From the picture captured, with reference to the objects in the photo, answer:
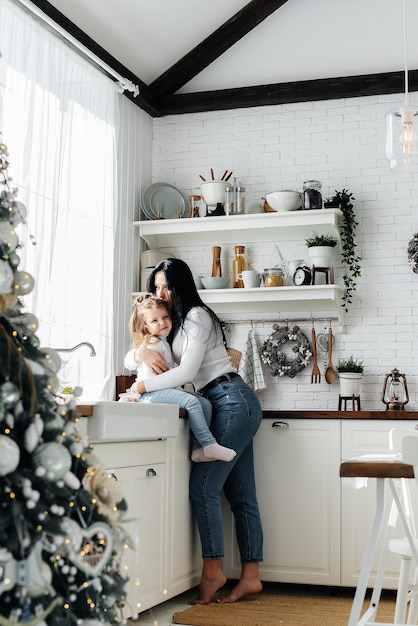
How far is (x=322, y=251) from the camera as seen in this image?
5.09 m

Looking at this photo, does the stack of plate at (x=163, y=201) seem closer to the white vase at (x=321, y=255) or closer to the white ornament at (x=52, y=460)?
the white vase at (x=321, y=255)

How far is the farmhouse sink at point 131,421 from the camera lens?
3154 mm

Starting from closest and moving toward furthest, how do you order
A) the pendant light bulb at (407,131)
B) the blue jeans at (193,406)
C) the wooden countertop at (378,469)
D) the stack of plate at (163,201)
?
1. the wooden countertop at (378,469)
2. the pendant light bulb at (407,131)
3. the blue jeans at (193,406)
4. the stack of plate at (163,201)

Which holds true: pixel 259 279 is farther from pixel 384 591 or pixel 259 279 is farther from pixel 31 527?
pixel 31 527

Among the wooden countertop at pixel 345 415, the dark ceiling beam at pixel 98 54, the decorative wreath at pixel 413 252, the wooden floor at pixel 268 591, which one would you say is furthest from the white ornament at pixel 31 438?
the decorative wreath at pixel 413 252

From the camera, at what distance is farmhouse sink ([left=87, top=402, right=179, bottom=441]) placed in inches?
124

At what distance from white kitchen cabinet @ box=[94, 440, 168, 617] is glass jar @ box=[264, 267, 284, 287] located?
1540mm

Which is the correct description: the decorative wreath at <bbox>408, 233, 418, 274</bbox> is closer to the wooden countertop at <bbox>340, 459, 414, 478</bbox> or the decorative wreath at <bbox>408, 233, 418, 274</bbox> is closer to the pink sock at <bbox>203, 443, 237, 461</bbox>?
the pink sock at <bbox>203, 443, 237, 461</bbox>

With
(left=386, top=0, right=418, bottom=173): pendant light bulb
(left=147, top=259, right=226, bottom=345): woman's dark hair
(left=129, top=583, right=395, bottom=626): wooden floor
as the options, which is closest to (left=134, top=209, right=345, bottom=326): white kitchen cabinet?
(left=147, top=259, right=226, bottom=345): woman's dark hair

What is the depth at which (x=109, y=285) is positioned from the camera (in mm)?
5008

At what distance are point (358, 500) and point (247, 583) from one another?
681 mm

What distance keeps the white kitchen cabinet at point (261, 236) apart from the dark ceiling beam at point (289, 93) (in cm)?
82

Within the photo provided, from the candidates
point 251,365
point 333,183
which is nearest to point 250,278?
point 251,365

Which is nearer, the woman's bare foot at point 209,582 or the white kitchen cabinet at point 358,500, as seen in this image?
the woman's bare foot at point 209,582
